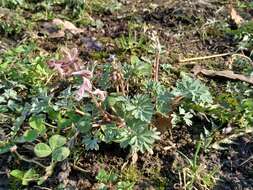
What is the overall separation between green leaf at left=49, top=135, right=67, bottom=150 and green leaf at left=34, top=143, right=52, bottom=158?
0.8 inches

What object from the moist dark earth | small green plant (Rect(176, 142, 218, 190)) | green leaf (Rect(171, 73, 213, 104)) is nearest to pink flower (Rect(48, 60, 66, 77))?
the moist dark earth

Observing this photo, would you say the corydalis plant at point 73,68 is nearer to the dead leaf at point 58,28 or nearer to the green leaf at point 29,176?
the green leaf at point 29,176

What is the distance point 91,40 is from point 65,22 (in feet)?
0.85

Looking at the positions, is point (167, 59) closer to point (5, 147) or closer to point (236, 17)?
point (236, 17)

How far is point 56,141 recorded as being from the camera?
2240 millimetres

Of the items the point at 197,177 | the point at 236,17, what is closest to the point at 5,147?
the point at 197,177

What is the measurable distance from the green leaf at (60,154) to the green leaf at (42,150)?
0.09 feet

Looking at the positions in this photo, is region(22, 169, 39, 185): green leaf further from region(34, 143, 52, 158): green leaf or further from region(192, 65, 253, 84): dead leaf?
region(192, 65, 253, 84): dead leaf

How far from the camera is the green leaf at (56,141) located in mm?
2230

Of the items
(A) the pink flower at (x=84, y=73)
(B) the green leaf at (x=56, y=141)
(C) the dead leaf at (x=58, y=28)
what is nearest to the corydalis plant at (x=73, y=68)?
(A) the pink flower at (x=84, y=73)

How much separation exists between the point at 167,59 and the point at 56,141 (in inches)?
40.8

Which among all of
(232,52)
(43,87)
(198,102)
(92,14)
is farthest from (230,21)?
(43,87)

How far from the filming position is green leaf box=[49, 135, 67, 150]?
2.23 m

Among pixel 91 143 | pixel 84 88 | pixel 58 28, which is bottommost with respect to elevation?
pixel 91 143
